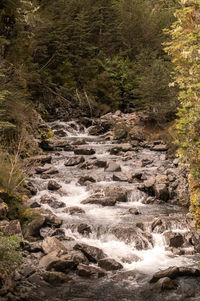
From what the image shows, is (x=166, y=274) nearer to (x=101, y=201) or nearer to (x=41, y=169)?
(x=101, y=201)

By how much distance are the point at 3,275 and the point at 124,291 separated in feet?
9.79

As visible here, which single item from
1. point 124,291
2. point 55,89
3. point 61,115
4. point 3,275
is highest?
point 55,89

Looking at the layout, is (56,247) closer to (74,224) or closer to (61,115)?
(74,224)

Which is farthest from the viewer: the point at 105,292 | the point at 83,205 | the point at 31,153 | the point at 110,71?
the point at 110,71

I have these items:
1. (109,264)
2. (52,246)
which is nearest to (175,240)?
(109,264)

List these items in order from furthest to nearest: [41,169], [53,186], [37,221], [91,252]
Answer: [41,169] < [53,186] < [37,221] < [91,252]

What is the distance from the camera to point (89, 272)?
881 cm

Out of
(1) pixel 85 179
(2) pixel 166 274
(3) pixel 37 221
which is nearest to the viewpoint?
(2) pixel 166 274

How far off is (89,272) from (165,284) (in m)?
2.04

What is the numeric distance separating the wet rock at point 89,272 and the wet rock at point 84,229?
243cm

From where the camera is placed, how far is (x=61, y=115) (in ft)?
103

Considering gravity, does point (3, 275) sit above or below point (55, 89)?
below

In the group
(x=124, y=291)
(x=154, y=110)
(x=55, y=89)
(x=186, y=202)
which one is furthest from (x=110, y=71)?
(x=124, y=291)

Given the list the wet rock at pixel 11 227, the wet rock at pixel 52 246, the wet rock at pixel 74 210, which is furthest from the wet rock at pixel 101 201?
the wet rock at pixel 11 227
